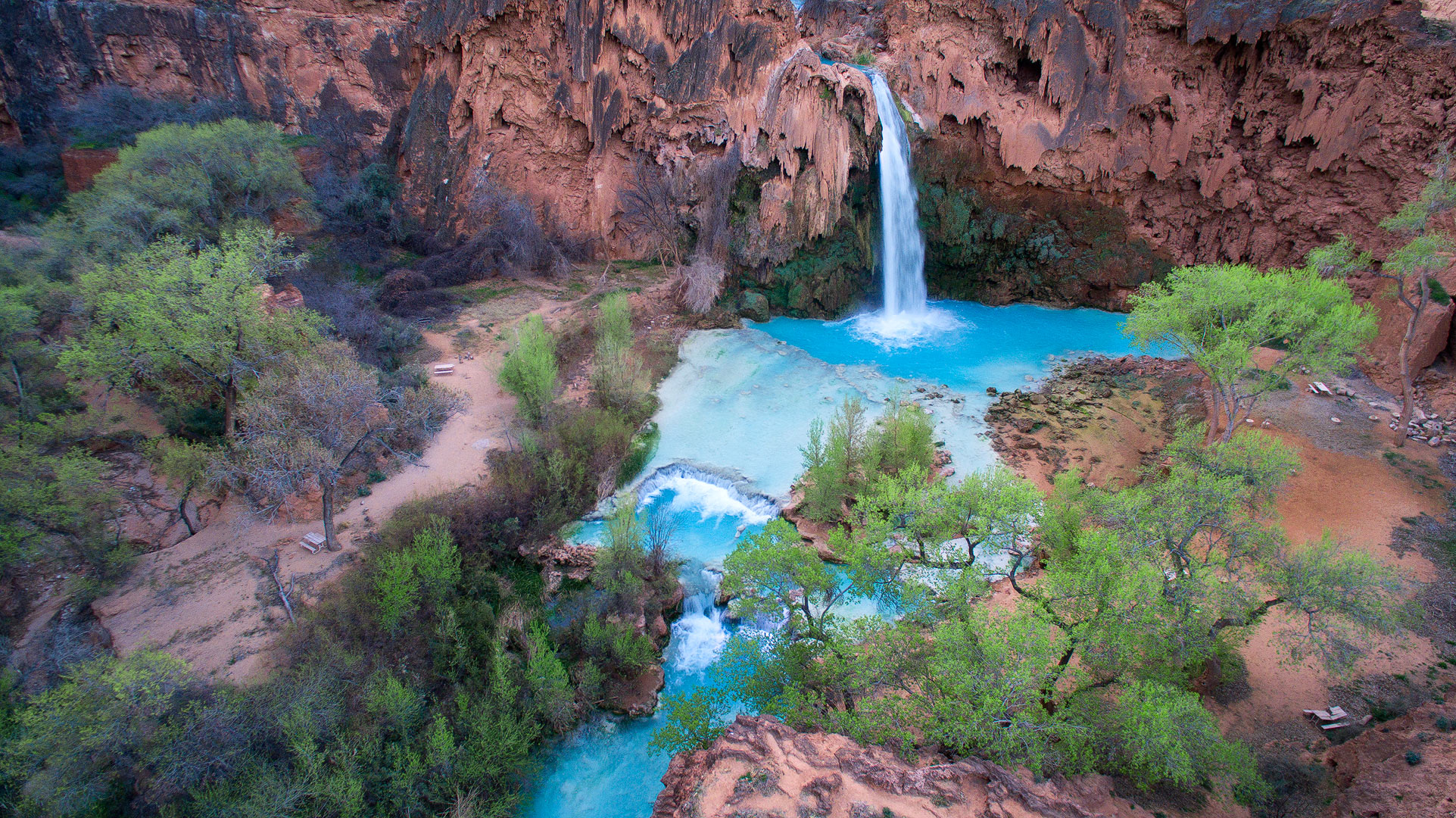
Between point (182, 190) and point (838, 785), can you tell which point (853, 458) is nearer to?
point (838, 785)

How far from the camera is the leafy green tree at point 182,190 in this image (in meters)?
16.4

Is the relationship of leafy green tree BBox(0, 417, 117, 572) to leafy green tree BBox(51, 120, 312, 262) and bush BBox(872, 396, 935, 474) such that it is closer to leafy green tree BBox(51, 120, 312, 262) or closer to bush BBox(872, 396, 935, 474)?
leafy green tree BBox(51, 120, 312, 262)

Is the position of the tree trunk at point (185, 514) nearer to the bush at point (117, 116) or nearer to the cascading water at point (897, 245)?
the bush at point (117, 116)

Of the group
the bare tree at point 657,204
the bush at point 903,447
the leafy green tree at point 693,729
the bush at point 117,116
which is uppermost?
the bush at point 117,116

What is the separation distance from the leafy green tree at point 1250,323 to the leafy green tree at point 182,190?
2364 cm

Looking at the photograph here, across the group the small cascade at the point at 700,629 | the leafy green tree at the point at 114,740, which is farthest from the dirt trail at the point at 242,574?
the small cascade at the point at 700,629

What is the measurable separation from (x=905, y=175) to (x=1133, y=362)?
404 inches

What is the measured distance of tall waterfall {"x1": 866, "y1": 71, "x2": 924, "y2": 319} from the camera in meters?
23.0

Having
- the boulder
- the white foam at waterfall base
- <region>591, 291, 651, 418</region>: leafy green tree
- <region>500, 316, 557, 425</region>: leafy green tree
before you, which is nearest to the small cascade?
the white foam at waterfall base

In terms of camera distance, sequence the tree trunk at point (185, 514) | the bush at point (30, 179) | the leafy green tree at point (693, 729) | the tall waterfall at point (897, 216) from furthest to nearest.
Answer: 1. the tall waterfall at point (897, 216)
2. the bush at point (30, 179)
3. the tree trunk at point (185, 514)
4. the leafy green tree at point (693, 729)

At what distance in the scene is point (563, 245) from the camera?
2586 cm

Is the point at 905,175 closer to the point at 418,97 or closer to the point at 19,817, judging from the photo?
the point at 418,97

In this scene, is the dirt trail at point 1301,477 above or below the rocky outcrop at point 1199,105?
below

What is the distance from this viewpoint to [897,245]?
2434 centimetres
